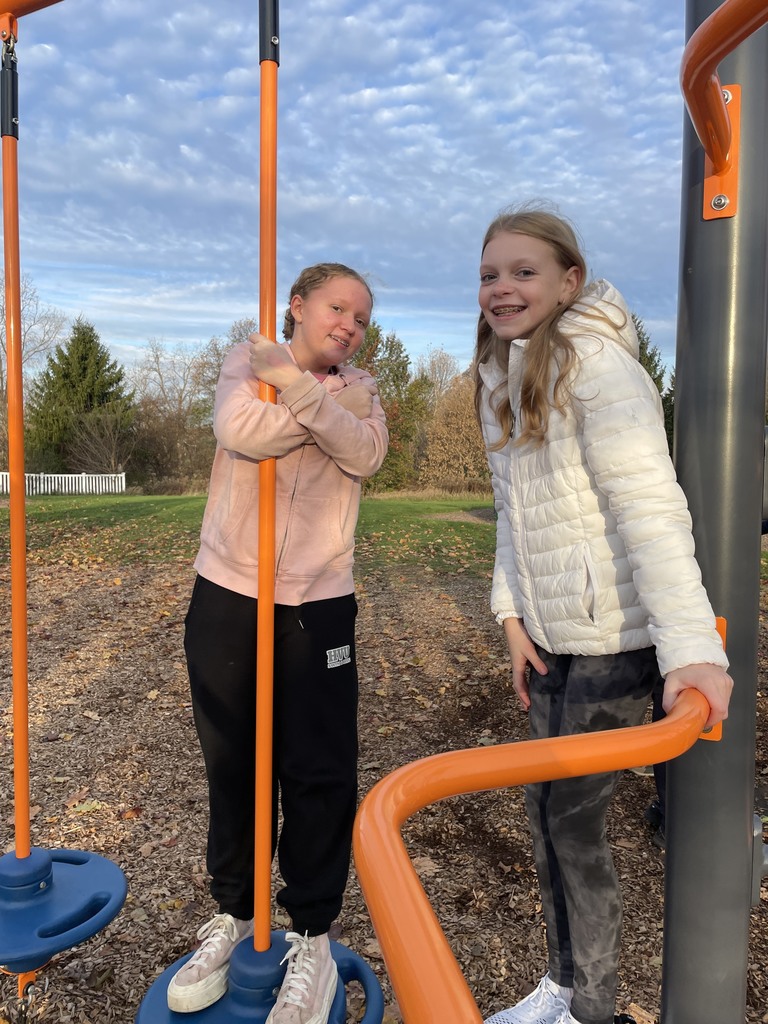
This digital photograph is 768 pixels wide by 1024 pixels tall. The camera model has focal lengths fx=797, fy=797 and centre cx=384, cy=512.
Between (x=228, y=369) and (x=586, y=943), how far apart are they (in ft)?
4.97

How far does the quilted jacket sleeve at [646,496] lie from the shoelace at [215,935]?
1240mm

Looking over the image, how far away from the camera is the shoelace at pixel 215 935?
6.00 ft

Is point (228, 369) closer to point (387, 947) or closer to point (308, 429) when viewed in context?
point (308, 429)

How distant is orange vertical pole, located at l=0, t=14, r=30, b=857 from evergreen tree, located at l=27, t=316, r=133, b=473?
82.5 feet

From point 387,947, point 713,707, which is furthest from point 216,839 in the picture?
point 387,947

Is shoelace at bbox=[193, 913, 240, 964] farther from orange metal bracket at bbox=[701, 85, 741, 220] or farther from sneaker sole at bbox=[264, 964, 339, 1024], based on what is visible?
orange metal bracket at bbox=[701, 85, 741, 220]

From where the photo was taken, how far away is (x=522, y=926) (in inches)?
95.7

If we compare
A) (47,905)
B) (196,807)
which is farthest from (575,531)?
(196,807)

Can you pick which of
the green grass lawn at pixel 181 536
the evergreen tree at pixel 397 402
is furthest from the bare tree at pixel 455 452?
the green grass lawn at pixel 181 536

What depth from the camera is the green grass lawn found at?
30.7ft

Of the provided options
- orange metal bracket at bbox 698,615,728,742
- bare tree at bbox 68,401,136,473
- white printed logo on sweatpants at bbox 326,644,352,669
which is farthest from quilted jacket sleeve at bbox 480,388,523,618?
bare tree at bbox 68,401,136,473

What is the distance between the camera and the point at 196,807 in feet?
10.7

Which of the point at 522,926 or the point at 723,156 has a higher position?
the point at 723,156

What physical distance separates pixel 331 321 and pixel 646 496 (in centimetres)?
85
